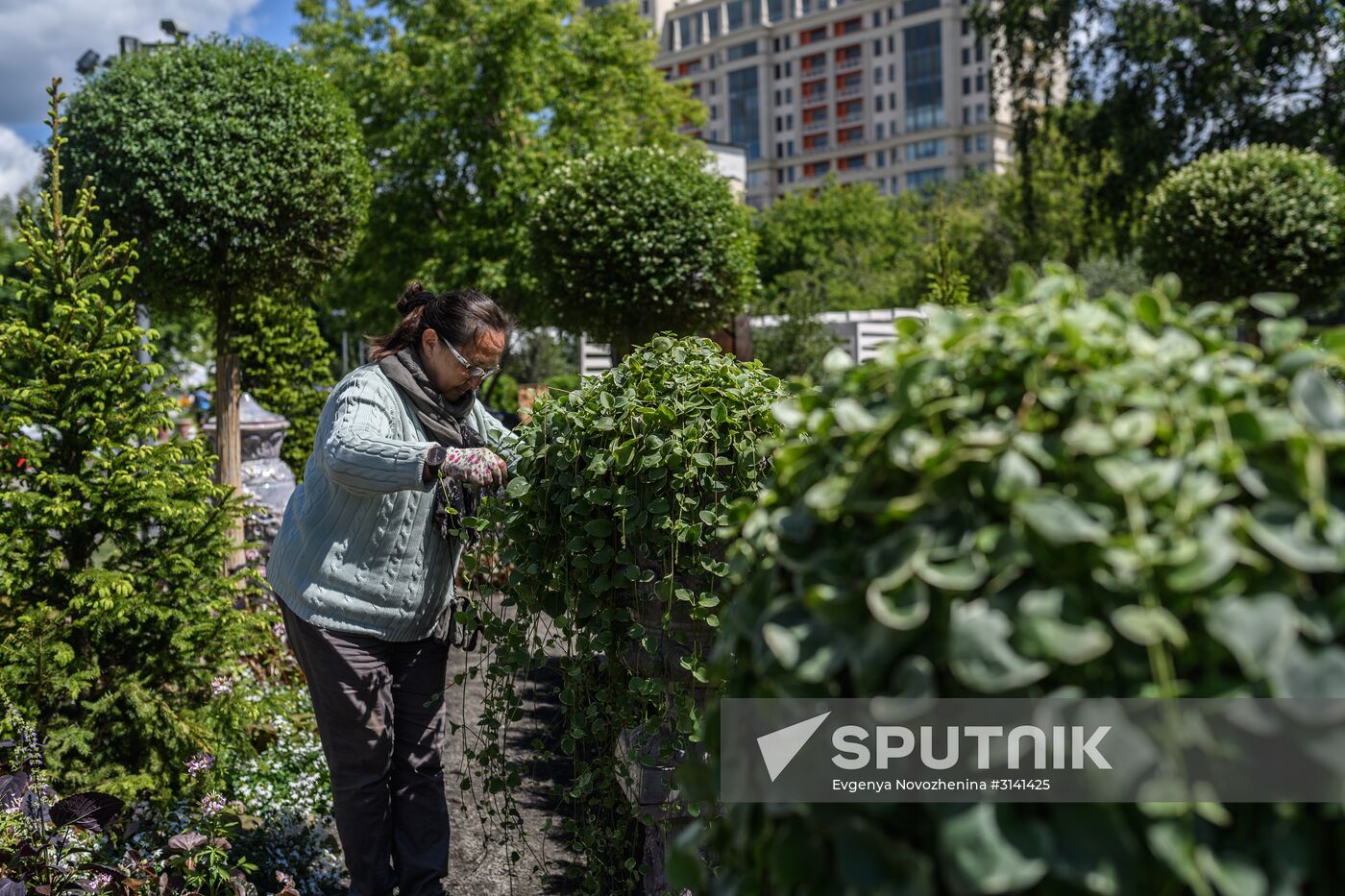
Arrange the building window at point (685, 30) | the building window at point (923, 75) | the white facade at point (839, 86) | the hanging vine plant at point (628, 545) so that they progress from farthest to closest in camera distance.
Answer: the building window at point (685, 30) → the building window at point (923, 75) → the white facade at point (839, 86) → the hanging vine plant at point (628, 545)

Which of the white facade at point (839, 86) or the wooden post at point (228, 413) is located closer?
the wooden post at point (228, 413)

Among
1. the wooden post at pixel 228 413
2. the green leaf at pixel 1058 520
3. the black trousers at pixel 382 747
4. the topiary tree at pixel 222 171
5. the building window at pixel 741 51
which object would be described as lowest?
the black trousers at pixel 382 747

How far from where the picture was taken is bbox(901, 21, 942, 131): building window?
6362 cm

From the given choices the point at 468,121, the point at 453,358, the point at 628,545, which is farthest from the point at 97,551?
the point at 468,121

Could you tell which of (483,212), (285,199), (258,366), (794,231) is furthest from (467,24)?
(794,231)

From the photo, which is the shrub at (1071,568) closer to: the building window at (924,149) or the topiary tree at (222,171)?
the topiary tree at (222,171)

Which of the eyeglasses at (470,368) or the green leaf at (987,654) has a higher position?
the eyeglasses at (470,368)

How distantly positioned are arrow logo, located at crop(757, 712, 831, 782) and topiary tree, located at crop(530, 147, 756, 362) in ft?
26.3

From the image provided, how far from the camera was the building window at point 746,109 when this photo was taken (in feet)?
235

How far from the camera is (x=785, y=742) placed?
3.52ft

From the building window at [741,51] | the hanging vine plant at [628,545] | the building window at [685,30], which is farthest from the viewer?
the building window at [685,30]

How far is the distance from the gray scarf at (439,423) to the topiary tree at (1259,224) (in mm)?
10089

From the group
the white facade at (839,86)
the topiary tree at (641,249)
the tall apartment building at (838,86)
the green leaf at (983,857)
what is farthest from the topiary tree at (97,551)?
the white facade at (839,86)

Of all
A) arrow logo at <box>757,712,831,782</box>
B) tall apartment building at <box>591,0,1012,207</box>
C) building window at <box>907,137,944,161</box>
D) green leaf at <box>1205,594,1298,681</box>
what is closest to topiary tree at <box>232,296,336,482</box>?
arrow logo at <box>757,712,831,782</box>
